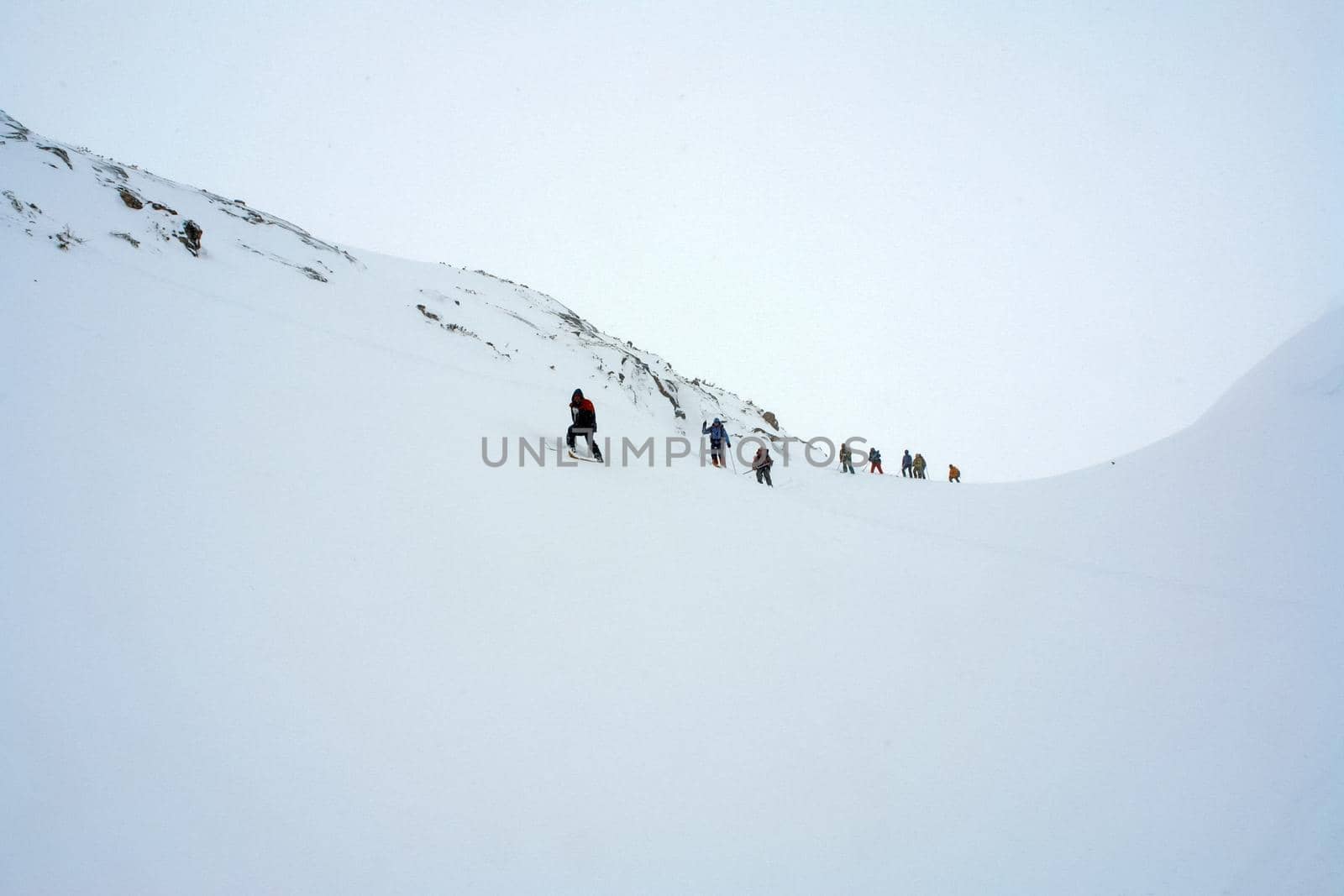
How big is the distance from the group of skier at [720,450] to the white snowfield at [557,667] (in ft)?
6.94

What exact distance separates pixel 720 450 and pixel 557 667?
1080 centimetres

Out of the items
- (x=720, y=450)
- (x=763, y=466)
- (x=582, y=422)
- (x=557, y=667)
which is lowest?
(x=557, y=667)

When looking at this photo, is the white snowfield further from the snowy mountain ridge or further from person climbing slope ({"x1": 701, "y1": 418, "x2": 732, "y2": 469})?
person climbing slope ({"x1": 701, "y1": 418, "x2": 732, "y2": 469})

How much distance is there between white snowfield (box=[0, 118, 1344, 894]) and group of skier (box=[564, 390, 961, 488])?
2.12m

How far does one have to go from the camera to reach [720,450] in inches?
591

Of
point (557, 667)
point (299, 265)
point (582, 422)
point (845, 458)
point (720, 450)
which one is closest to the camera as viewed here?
point (557, 667)

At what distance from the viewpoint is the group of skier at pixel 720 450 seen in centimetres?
1130

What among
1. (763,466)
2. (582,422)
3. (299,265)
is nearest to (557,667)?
(582,422)

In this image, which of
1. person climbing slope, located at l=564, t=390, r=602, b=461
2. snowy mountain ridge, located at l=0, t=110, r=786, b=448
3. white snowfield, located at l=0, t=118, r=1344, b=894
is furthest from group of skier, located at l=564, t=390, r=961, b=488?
snowy mountain ridge, located at l=0, t=110, r=786, b=448

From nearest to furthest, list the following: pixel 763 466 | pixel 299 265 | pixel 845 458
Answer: pixel 763 466
pixel 299 265
pixel 845 458

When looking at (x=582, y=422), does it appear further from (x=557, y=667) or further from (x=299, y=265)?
(x=299, y=265)

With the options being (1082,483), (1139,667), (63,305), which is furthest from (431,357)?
(1082,483)

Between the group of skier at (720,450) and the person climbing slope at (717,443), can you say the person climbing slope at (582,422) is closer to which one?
the group of skier at (720,450)

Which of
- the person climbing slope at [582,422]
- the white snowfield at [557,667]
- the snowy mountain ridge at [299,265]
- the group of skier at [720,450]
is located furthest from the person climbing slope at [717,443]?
the white snowfield at [557,667]
